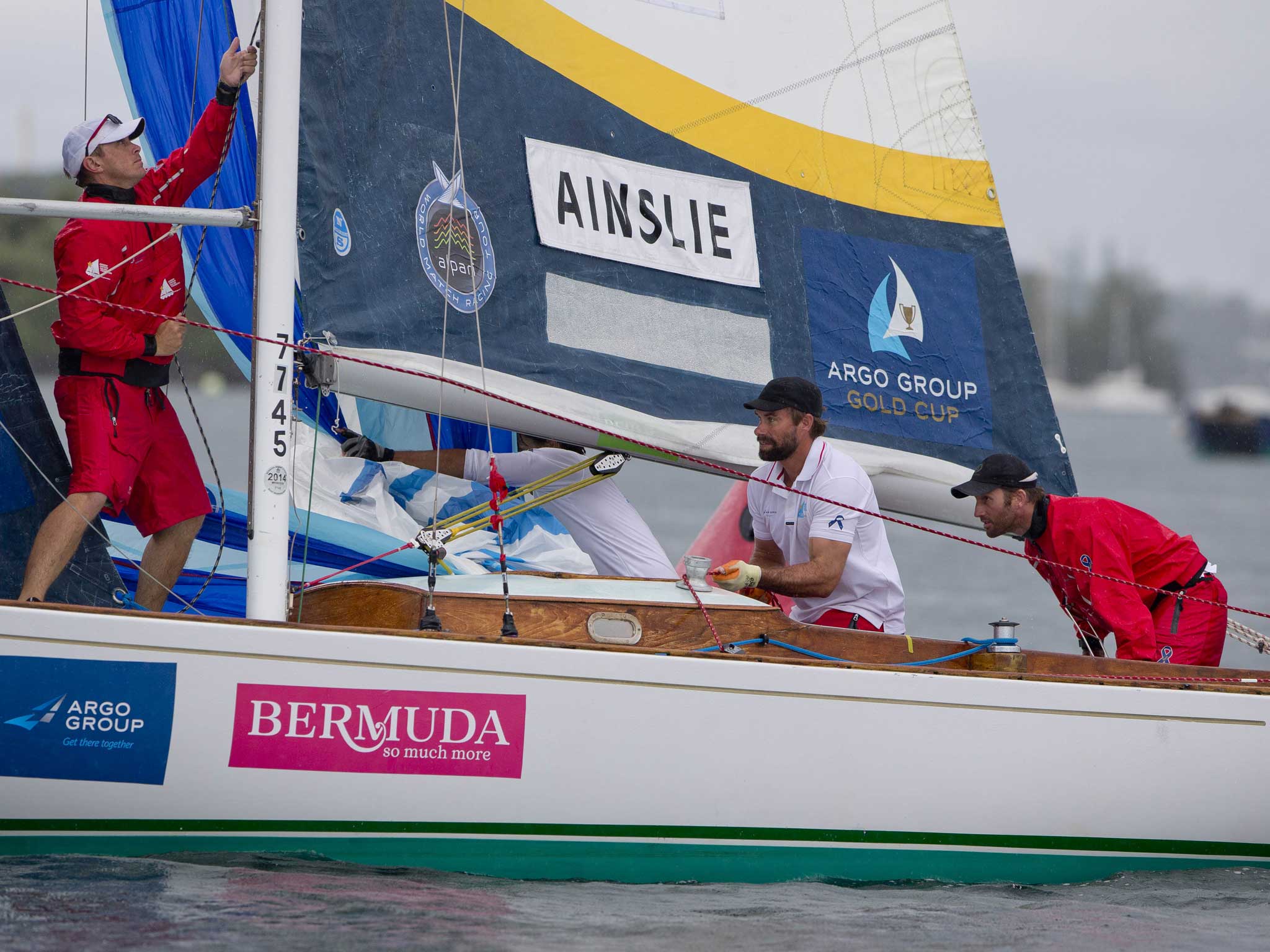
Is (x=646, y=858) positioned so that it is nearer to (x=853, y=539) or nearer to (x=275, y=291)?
(x=853, y=539)

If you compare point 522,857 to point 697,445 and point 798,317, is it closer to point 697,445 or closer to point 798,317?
point 697,445

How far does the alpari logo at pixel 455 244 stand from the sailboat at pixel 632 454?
1cm

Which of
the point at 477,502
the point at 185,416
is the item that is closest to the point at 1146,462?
the point at 185,416

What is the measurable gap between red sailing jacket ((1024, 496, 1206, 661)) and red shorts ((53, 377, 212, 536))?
8.25 ft

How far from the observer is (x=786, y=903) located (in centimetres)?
384

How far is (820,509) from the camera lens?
452 cm

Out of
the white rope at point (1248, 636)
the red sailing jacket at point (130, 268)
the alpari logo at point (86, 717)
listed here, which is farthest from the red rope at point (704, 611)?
the white rope at point (1248, 636)

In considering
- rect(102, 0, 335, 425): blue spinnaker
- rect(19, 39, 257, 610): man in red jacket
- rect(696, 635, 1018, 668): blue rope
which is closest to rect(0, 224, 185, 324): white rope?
rect(19, 39, 257, 610): man in red jacket

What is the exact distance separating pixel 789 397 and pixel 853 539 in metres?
0.47

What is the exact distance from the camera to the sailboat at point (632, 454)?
3.60 metres

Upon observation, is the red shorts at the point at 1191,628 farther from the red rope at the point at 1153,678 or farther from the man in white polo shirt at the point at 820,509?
the man in white polo shirt at the point at 820,509

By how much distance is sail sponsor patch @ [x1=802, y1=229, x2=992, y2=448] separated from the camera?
502 cm

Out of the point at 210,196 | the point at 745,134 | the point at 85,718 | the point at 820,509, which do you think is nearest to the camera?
the point at 85,718

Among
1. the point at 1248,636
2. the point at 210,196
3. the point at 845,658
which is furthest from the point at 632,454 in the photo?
the point at 1248,636
